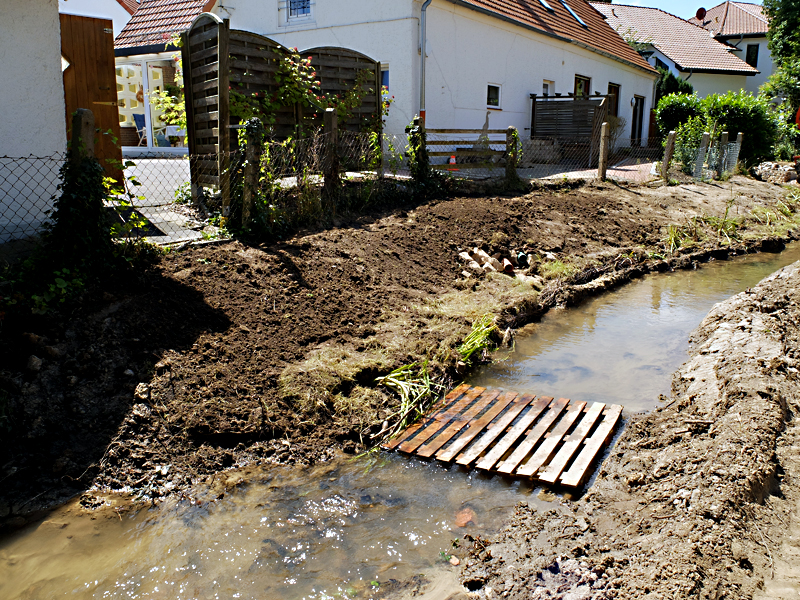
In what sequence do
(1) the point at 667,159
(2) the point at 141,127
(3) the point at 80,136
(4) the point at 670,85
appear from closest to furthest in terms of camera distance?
(3) the point at 80,136, (1) the point at 667,159, (2) the point at 141,127, (4) the point at 670,85

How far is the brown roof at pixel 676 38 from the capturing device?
32875mm

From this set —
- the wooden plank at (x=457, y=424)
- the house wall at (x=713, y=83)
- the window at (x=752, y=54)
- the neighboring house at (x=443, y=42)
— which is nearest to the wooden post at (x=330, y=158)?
the wooden plank at (x=457, y=424)

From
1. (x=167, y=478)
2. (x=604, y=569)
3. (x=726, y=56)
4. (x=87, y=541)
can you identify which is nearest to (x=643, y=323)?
(x=604, y=569)

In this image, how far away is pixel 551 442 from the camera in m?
4.25

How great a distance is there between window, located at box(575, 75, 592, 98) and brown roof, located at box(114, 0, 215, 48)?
1183 cm

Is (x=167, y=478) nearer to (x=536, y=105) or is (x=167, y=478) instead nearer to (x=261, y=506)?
(x=261, y=506)

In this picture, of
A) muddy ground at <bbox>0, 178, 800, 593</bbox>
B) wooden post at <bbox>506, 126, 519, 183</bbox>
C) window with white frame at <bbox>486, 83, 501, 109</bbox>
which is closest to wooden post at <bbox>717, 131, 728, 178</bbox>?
window with white frame at <bbox>486, 83, 501, 109</bbox>

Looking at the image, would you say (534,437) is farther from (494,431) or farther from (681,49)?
(681,49)

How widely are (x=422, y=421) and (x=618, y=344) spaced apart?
274cm

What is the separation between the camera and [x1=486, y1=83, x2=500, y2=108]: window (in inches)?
637

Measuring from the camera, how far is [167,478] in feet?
12.5

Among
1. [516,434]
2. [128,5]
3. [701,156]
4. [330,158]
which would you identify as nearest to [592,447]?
[516,434]

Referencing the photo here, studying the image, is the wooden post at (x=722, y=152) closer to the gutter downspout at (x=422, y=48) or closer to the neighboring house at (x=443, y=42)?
the neighboring house at (x=443, y=42)

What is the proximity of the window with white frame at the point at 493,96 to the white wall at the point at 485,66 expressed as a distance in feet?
0.54
